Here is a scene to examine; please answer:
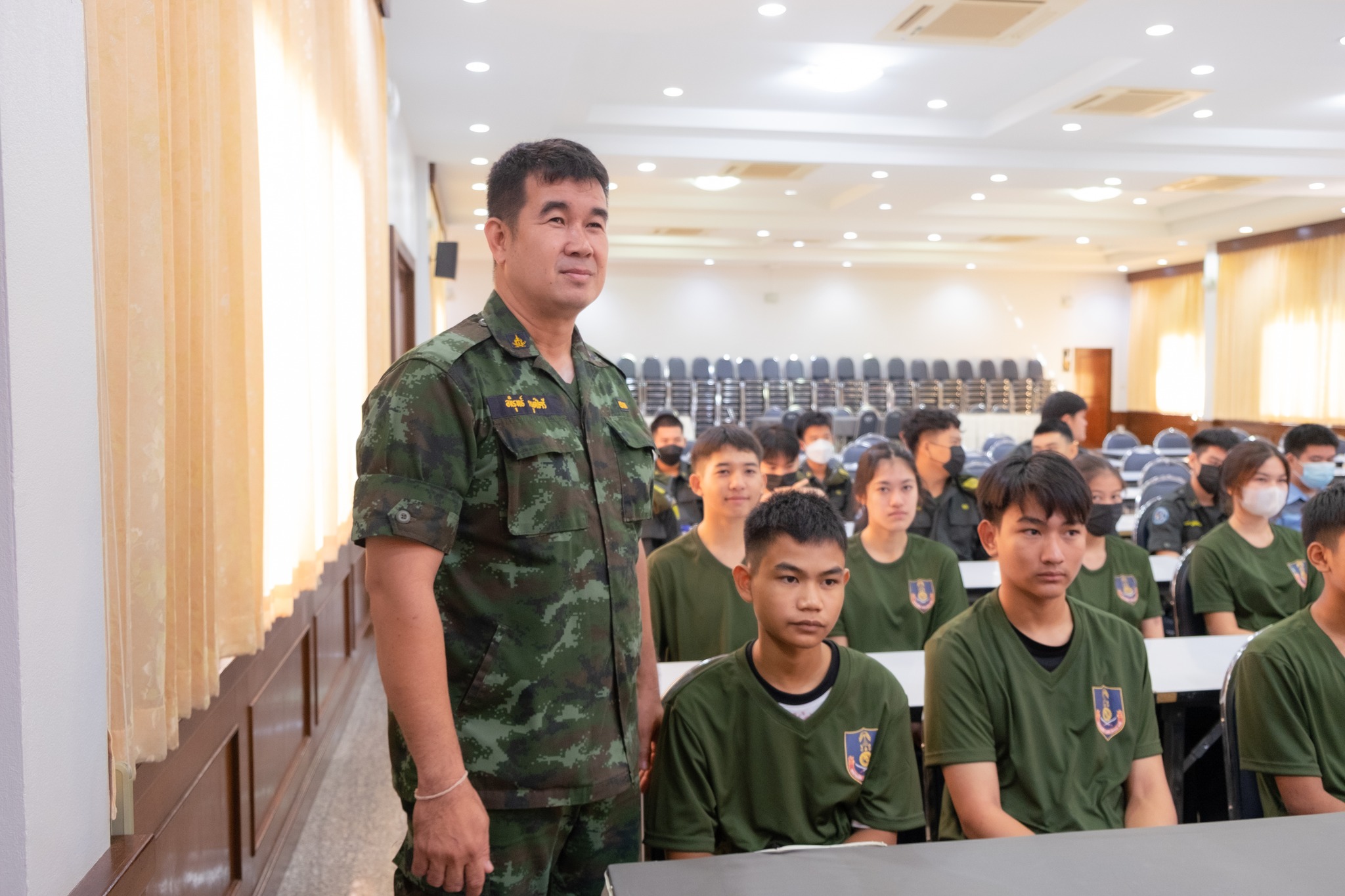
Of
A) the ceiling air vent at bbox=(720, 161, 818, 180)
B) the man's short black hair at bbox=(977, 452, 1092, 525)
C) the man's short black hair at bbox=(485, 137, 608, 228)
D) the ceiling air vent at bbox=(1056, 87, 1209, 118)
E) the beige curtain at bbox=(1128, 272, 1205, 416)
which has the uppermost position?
the ceiling air vent at bbox=(720, 161, 818, 180)

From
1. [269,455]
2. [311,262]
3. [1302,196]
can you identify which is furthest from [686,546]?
[1302,196]

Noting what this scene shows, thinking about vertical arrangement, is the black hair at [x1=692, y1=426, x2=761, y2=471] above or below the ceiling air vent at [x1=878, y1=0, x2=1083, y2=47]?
below

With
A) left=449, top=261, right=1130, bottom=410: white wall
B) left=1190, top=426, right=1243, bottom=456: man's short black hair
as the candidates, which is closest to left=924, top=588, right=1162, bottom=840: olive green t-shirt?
left=1190, top=426, right=1243, bottom=456: man's short black hair

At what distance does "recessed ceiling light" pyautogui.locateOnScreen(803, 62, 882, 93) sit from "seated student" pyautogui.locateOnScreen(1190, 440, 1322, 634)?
5003 mm

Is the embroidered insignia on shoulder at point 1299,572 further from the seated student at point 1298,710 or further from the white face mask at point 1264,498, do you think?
the seated student at point 1298,710

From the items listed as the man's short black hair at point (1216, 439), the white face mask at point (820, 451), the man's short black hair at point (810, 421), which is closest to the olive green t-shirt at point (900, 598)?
the man's short black hair at point (1216, 439)

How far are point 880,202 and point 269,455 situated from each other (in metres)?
10.9

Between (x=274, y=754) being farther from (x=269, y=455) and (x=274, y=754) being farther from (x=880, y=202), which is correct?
(x=880, y=202)

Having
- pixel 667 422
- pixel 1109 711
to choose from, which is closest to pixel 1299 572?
pixel 1109 711

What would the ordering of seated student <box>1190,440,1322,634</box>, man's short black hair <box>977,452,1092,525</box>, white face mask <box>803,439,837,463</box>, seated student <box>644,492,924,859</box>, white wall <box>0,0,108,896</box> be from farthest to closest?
white face mask <box>803,439,837,463</box> → seated student <box>1190,440,1322,634</box> → man's short black hair <box>977,452,1092,525</box> → seated student <box>644,492,924,859</box> → white wall <box>0,0,108,896</box>

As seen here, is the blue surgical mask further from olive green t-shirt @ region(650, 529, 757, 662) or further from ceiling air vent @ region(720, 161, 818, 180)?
ceiling air vent @ region(720, 161, 818, 180)

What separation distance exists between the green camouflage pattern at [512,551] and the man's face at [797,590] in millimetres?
390

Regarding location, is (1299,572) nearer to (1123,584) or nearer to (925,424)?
(1123,584)

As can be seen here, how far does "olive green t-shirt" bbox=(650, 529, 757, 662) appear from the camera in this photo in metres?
2.96
